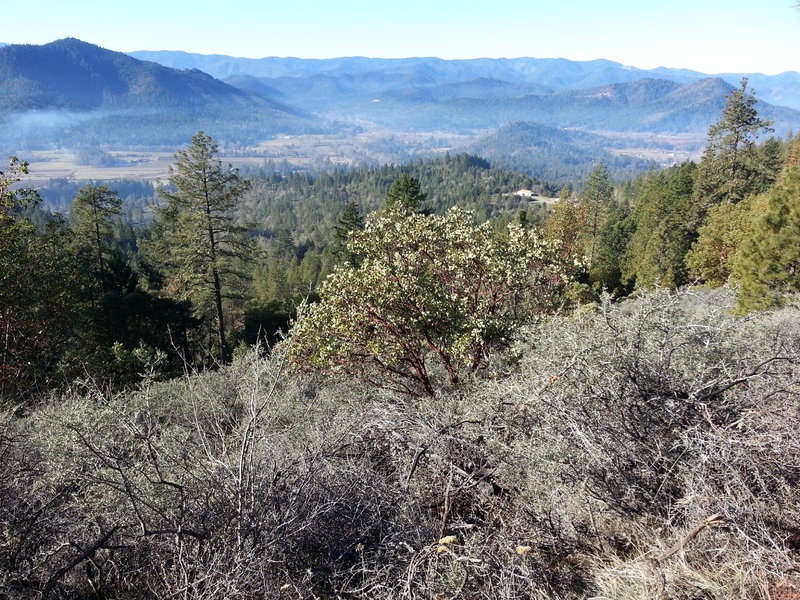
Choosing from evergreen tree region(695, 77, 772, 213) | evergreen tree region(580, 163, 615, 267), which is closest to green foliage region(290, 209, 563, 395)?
evergreen tree region(695, 77, 772, 213)

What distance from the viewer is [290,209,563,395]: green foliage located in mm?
7449

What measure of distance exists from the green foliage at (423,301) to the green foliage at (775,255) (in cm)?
843

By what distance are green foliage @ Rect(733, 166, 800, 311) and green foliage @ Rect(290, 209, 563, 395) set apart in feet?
27.7

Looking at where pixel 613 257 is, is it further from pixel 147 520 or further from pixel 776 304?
pixel 147 520

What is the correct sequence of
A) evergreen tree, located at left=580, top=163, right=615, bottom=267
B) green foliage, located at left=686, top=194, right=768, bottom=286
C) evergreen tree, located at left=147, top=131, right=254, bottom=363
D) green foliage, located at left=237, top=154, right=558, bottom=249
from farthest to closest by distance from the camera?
green foliage, located at left=237, top=154, right=558, bottom=249 → evergreen tree, located at left=580, top=163, right=615, bottom=267 → green foliage, located at left=686, top=194, right=768, bottom=286 → evergreen tree, located at left=147, top=131, right=254, bottom=363

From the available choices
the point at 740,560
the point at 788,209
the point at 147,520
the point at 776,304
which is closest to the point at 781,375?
the point at 740,560

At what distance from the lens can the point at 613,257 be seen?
129ft

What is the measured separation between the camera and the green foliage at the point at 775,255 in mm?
12805

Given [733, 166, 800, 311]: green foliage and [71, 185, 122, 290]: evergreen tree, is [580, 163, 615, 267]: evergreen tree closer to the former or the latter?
[733, 166, 800, 311]: green foliage

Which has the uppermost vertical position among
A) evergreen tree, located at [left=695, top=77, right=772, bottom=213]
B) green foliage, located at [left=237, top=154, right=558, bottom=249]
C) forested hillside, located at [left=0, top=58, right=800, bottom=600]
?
evergreen tree, located at [left=695, top=77, right=772, bottom=213]

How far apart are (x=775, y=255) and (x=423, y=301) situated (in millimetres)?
11870

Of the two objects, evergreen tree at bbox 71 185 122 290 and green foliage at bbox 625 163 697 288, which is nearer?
→ evergreen tree at bbox 71 185 122 290

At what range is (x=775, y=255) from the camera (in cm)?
1337

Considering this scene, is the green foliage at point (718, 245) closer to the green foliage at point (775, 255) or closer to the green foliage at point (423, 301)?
the green foliage at point (775, 255)
